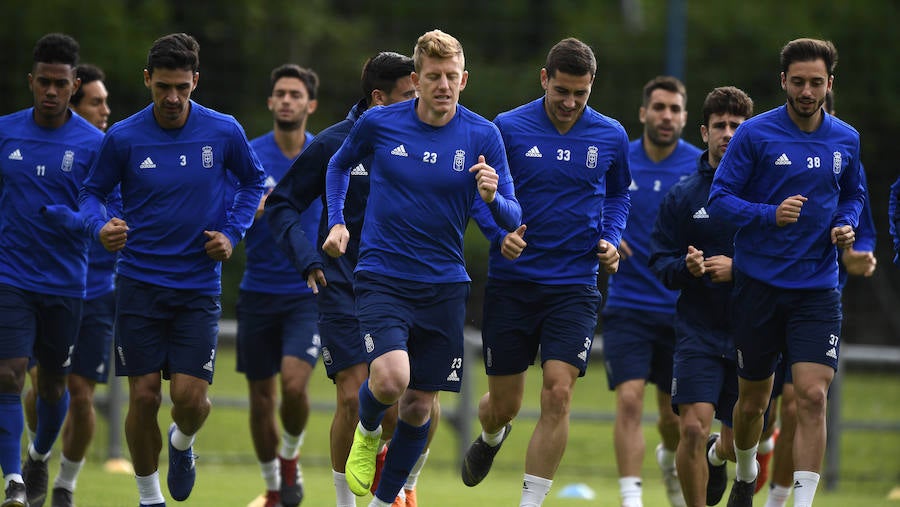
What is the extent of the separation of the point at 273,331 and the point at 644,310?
260 cm

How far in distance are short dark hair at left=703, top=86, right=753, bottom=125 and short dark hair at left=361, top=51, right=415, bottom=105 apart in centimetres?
193

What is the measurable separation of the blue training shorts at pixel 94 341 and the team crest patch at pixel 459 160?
3.47m

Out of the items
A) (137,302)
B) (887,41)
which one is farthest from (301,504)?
(887,41)

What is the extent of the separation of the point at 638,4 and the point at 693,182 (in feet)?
66.6

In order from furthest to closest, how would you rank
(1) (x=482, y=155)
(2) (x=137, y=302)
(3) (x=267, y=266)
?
(3) (x=267, y=266) → (2) (x=137, y=302) → (1) (x=482, y=155)

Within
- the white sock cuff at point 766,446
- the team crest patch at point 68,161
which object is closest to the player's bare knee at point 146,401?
the team crest patch at point 68,161

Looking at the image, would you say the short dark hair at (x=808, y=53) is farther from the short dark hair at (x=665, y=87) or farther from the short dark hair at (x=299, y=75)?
the short dark hair at (x=299, y=75)

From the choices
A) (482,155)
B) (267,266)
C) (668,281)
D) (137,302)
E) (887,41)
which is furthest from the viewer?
(887,41)

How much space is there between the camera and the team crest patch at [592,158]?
8.44m

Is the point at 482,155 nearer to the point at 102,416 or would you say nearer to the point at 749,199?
the point at 749,199

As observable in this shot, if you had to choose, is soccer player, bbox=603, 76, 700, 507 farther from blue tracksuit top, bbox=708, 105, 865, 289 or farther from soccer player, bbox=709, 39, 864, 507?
blue tracksuit top, bbox=708, 105, 865, 289

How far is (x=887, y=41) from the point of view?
21.0m

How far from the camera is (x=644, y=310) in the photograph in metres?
10.1

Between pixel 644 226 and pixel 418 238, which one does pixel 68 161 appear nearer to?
pixel 418 238
